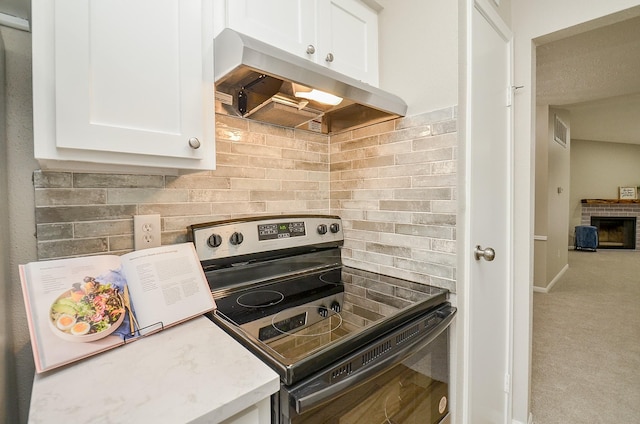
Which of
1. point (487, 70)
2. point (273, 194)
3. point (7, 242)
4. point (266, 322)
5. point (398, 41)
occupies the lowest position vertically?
point (266, 322)

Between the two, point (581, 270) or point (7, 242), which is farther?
point (581, 270)

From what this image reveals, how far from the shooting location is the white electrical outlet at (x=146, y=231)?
103 centimetres

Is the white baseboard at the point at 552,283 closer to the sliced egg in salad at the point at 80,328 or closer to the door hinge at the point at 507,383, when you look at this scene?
the door hinge at the point at 507,383

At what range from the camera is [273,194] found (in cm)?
145

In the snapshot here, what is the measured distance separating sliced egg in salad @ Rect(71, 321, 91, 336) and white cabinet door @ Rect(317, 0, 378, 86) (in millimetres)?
1138

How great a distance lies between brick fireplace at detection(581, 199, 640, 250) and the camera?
22.6 ft

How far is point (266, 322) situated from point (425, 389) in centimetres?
59

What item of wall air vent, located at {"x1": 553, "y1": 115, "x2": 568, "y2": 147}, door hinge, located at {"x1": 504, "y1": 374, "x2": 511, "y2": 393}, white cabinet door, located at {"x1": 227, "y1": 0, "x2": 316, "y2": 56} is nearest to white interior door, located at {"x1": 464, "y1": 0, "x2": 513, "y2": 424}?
door hinge, located at {"x1": 504, "y1": 374, "x2": 511, "y2": 393}

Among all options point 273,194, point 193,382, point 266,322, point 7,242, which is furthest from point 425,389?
point 7,242

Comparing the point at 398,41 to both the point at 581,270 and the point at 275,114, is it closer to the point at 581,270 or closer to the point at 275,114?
the point at 275,114

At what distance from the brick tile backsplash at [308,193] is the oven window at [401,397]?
0.33 meters

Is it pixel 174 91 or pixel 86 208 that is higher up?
pixel 174 91

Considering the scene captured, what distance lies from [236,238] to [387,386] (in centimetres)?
77

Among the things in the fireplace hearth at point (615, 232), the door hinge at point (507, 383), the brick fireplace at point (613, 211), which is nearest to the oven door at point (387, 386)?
the door hinge at point (507, 383)
